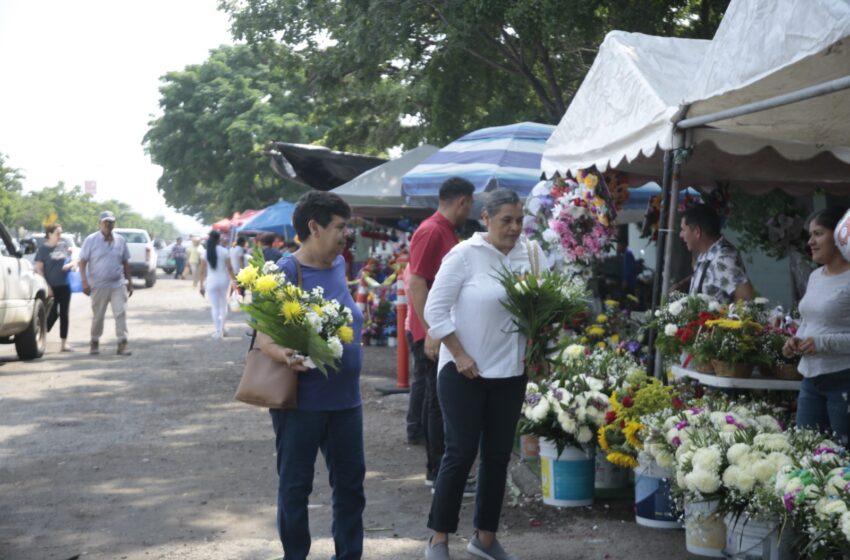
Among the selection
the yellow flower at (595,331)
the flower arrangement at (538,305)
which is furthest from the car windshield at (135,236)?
the flower arrangement at (538,305)

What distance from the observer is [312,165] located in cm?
1892

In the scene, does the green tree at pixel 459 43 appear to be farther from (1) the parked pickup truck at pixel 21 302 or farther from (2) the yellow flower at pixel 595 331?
(2) the yellow flower at pixel 595 331

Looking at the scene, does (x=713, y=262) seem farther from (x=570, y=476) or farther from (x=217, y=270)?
(x=217, y=270)

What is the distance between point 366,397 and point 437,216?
5538 mm

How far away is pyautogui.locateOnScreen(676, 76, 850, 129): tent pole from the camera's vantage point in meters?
4.71

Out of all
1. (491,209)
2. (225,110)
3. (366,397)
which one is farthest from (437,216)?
(225,110)

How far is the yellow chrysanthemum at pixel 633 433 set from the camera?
654cm

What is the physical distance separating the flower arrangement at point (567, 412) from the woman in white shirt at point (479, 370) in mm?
1097

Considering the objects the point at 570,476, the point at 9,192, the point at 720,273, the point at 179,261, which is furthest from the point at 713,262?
the point at 9,192

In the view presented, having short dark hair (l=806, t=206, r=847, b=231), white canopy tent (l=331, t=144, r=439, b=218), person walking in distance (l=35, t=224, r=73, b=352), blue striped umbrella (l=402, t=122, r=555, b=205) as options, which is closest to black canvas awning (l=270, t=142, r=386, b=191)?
white canopy tent (l=331, t=144, r=439, b=218)

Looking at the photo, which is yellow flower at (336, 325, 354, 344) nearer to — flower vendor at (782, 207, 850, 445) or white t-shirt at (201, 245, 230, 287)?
flower vendor at (782, 207, 850, 445)

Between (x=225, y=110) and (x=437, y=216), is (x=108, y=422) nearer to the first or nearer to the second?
(x=437, y=216)

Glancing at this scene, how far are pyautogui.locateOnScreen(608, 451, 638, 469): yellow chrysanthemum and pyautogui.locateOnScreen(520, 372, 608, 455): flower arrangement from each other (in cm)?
33

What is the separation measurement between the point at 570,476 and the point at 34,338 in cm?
1130
